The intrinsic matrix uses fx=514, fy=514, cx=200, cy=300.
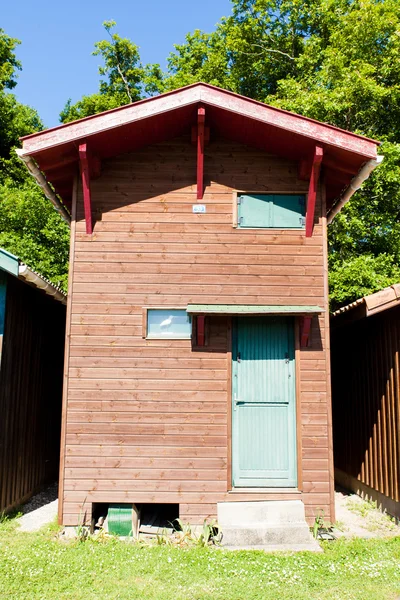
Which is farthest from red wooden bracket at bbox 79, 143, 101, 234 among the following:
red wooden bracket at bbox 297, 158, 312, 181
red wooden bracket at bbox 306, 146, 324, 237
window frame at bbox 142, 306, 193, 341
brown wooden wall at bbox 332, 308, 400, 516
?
brown wooden wall at bbox 332, 308, 400, 516

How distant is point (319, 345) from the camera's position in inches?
279

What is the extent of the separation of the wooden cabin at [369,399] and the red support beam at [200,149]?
9.35ft

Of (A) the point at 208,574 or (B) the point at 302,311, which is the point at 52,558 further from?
(B) the point at 302,311

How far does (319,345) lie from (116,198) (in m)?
3.56

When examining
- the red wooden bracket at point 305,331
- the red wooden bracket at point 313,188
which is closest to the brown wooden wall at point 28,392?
the red wooden bracket at point 305,331

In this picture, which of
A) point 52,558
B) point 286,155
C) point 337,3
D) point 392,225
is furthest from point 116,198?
point 337,3

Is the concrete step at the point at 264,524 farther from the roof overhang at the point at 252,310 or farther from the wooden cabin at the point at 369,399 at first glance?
the roof overhang at the point at 252,310

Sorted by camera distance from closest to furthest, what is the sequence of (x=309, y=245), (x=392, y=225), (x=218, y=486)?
(x=218, y=486) → (x=309, y=245) → (x=392, y=225)

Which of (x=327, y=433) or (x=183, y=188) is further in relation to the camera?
(x=183, y=188)

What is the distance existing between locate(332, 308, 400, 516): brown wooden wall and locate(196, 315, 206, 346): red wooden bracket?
2810 mm

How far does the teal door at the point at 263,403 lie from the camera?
271 inches

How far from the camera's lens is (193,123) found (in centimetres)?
754

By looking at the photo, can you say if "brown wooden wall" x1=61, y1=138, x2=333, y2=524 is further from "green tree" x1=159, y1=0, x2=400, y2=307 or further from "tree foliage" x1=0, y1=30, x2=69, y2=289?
"tree foliage" x1=0, y1=30, x2=69, y2=289

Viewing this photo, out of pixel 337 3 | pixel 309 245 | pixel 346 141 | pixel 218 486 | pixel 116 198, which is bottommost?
pixel 218 486
